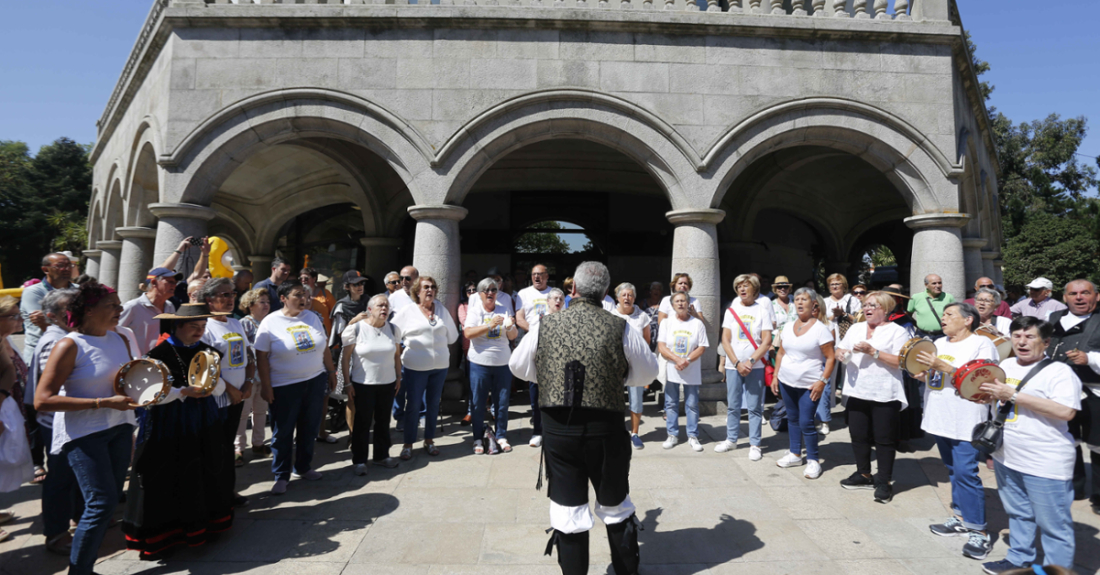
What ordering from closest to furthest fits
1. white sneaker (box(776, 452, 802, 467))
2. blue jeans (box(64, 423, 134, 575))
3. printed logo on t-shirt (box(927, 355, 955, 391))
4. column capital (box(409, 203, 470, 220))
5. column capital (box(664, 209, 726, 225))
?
Result: blue jeans (box(64, 423, 134, 575))
printed logo on t-shirt (box(927, 355, 955, 391))
white sneaker (box(776, 452, 802, 467))
column capital (box(409, 203, 470, 220))
column capital (box(664, 209, 726, 225))

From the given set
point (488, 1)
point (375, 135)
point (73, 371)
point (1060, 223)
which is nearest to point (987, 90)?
point (1060, 223)

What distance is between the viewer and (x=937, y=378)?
3705 mm

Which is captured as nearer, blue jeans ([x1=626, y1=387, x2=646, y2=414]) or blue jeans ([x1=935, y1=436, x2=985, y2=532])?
blue jeans ([x1=935, y1=436, x2=985, y2=532])

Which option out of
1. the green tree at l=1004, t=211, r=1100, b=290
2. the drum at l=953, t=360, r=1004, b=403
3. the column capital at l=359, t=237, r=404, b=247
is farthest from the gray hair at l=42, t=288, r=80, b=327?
the green tree at l=1004, t=211, r=1100, b=290

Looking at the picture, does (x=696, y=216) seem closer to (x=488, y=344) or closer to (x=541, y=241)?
(x=488, y=344)

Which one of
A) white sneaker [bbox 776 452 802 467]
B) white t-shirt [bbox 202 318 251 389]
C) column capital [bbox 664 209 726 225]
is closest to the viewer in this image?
white t-shirt [bbox 202 318 251 389]

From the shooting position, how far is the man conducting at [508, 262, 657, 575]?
2.82 metres

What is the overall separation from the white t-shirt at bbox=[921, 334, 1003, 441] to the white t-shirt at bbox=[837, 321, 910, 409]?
1.84 feet

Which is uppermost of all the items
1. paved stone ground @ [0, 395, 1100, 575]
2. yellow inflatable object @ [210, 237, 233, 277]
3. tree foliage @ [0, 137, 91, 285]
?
tree foliage @ [0, 137, 91, 285]

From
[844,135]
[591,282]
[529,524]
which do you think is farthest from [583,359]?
[844,135]

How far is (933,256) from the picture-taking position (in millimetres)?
7285

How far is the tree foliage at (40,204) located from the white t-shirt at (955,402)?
31.6 m

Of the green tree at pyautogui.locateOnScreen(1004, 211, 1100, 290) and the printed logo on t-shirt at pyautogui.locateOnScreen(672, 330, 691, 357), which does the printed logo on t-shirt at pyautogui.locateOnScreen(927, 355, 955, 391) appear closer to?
the printed logo on t-shirt at pyautogui.locateOnScreen(672, 330, 691, 357)

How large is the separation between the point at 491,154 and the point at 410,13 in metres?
2.06
